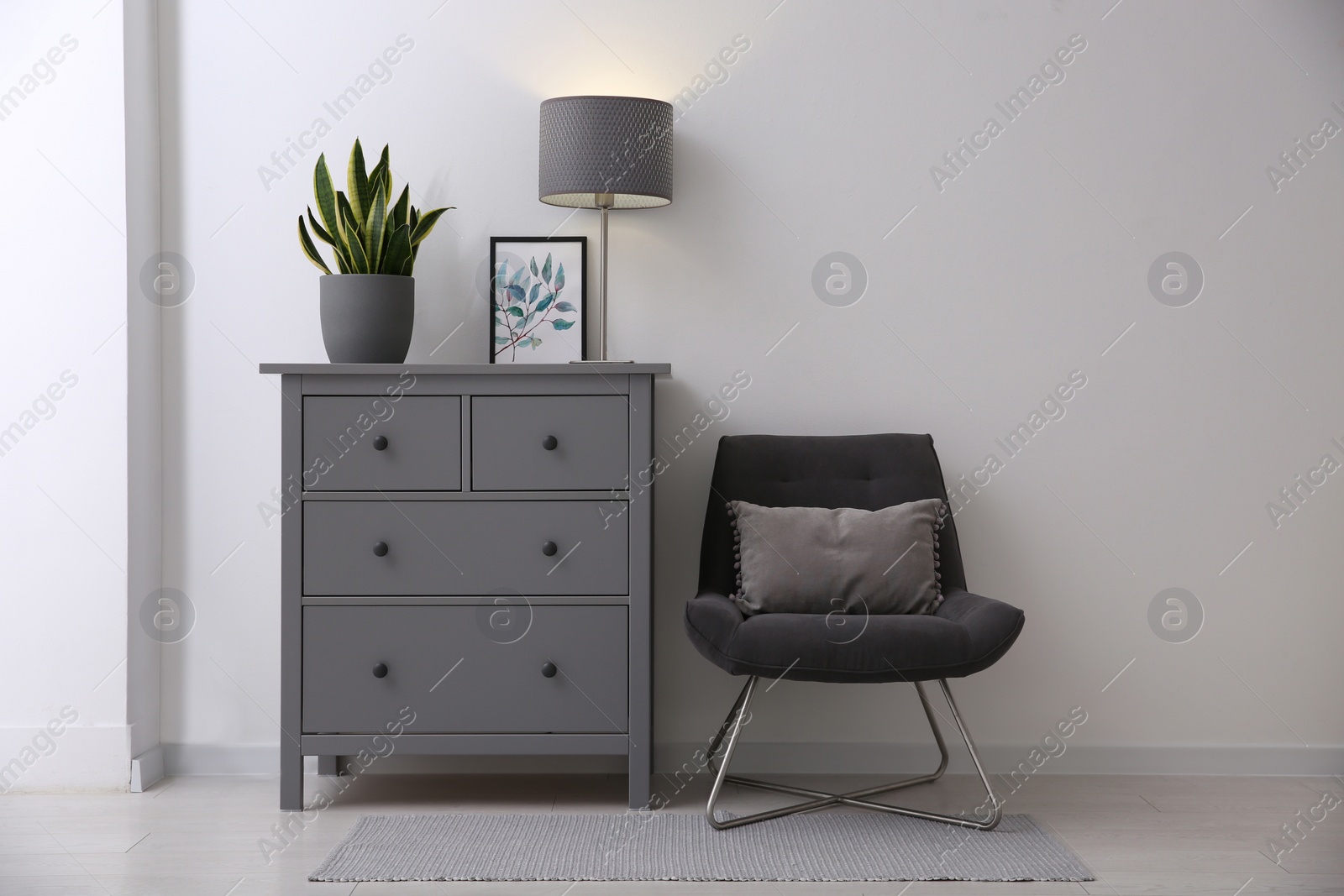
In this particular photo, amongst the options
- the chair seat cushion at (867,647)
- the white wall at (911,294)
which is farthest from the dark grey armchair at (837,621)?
the white wall at (911,294)

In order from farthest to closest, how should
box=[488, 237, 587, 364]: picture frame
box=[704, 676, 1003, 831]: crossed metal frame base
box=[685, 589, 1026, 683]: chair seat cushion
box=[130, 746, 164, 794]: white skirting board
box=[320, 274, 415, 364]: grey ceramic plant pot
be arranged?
box=[488, 237, 587, 364]: picture frame → box=[130, 746, 164, 794]: white skirting board → box=[320, 274, 415, 364]: grey ceramic plant pot → box=[704, 676, 1003, 831]: crossed metal frame base → box=[685, 589, 1026, 683]: chair seat cushion

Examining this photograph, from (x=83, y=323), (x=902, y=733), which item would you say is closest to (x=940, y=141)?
(x=902, y=733)

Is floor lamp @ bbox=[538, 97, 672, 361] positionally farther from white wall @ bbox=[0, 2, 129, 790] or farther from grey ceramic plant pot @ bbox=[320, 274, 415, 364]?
white wall @ bbox=[0, 2, 129, 790]

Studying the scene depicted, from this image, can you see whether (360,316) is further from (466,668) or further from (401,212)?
(466,668)

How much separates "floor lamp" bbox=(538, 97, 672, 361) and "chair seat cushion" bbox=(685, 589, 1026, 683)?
0.83 metres

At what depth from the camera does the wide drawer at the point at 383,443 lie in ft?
7.47

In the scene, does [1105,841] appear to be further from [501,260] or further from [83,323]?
[83,323]

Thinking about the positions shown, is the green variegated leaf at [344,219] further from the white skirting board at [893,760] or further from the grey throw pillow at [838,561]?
the white skirting board at [893,760]

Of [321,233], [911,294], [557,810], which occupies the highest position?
[321,233]

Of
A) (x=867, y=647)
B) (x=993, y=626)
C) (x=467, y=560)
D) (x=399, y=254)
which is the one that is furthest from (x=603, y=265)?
(x=993, y=626)

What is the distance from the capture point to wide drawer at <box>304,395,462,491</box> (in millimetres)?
2275

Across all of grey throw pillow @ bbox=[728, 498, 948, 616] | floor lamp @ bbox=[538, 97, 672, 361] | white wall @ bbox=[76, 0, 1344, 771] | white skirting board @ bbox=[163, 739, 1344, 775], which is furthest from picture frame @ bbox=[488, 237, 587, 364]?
white skirting board @ bbox=[163, 739, 1344, 775]

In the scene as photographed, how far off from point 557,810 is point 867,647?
864 millimetres

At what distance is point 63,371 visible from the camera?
252cm
